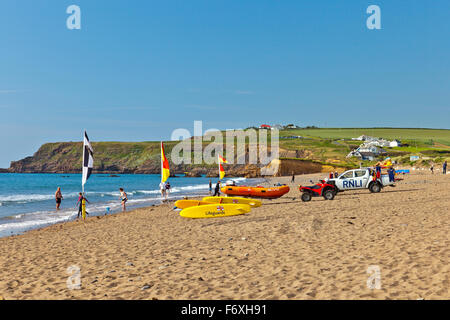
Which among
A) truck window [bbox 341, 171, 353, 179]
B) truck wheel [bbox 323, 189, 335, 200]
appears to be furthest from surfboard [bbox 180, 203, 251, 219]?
truck window [bbox 341, 171, 353, 179]

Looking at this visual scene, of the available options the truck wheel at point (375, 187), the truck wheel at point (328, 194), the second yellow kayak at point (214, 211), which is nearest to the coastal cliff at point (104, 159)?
the truck wheel at point (375, 187)

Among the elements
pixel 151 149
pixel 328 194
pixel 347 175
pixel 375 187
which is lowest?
pixel 328 194

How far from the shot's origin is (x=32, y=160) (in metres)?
196

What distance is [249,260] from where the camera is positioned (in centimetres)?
817

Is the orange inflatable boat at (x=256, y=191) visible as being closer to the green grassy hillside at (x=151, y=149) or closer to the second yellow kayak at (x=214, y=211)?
the second yellow kayak at (x=214, y=211)

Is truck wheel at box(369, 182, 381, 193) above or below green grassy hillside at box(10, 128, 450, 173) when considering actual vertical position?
below

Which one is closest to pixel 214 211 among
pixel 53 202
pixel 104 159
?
pixel 53 202

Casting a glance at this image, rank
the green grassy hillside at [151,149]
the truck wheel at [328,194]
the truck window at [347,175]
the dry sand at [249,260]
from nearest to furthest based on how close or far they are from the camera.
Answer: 1. the dry sand at [249,260]
2. the truck wheel at [328,194]
3. the truck window at [347,175]
4. the green grassy hillside at [151,149]

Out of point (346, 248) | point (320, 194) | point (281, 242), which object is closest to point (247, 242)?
point (281, 242)

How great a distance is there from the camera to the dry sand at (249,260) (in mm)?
6125

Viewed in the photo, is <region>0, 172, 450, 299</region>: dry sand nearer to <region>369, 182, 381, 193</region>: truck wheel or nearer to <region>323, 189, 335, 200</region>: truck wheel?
<region>323, 189, 335, 200</region>: truck wheel

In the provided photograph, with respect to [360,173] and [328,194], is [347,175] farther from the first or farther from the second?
[328,194]

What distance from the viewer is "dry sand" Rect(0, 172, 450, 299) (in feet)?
20.1
